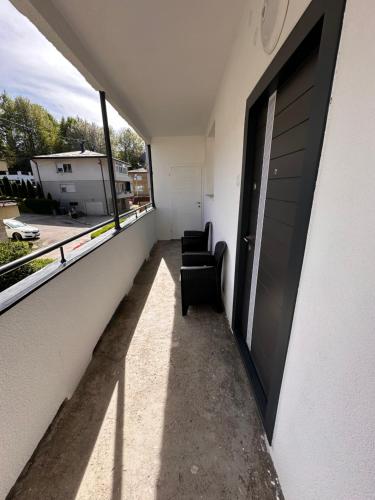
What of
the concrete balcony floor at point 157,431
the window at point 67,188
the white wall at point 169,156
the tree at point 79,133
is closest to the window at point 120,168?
the tree at point 79,133

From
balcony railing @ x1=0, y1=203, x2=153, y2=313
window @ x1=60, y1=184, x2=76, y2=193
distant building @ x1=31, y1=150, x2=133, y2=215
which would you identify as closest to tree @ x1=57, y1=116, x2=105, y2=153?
distant building @ x1=31, y1=150, x2=133, y2=215

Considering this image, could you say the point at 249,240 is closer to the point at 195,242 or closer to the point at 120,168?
the point at 195,242

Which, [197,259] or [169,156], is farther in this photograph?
[169,156]

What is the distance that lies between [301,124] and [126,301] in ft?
8.02

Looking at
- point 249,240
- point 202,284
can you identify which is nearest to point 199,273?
point 202,284

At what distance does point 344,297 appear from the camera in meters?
0.56

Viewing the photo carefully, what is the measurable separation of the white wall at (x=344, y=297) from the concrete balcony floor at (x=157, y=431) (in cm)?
42

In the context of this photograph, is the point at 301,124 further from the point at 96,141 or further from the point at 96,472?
the point at 96,141

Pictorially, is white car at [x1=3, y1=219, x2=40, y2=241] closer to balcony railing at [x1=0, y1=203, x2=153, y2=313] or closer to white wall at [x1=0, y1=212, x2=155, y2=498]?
balcony railing at [x1=0, y1=203, x2=153, y2=313]

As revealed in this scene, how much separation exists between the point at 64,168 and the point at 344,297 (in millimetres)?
14192

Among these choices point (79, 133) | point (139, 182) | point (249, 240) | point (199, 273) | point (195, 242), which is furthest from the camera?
point (139, 182)

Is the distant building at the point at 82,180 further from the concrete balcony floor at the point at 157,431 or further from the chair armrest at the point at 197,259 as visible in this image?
the concrete balcony floor at the point at 157,431

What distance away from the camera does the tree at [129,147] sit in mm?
22266

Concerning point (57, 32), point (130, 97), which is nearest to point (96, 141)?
point (130, 97)
